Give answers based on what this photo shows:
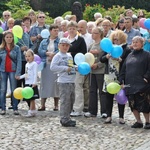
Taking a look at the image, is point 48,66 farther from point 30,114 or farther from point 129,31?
point 129,31

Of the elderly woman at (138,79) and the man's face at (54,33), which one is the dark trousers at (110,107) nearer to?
the elderly woman at (138,79)

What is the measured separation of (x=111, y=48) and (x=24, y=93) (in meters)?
2.02

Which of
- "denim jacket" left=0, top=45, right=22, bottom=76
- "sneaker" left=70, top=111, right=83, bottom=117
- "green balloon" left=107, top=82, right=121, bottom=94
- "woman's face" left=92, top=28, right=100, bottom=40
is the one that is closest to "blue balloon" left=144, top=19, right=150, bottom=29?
"woman's face" left=92, top=28, right=100, bottom=40

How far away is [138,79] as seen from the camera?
1171 centimetres

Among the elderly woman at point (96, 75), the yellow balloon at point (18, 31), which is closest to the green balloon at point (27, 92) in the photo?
the elderly woman at point (96, 75)

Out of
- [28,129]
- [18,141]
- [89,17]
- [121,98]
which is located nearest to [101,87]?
[121,98]

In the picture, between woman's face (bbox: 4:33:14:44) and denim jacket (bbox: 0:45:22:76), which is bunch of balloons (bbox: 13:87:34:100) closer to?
denim jacket (bbox: 0:45:22:76)

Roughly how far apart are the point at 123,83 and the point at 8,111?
9.71ft

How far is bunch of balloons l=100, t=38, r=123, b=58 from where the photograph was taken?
39.0 feet

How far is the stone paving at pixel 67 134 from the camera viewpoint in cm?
1030

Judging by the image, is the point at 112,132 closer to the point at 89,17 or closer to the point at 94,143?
the point at 94,143

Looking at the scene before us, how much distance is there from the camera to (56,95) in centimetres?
1384

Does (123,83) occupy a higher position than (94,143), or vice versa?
(123,83)

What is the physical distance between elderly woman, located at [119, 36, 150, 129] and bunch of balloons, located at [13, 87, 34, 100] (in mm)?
2018
